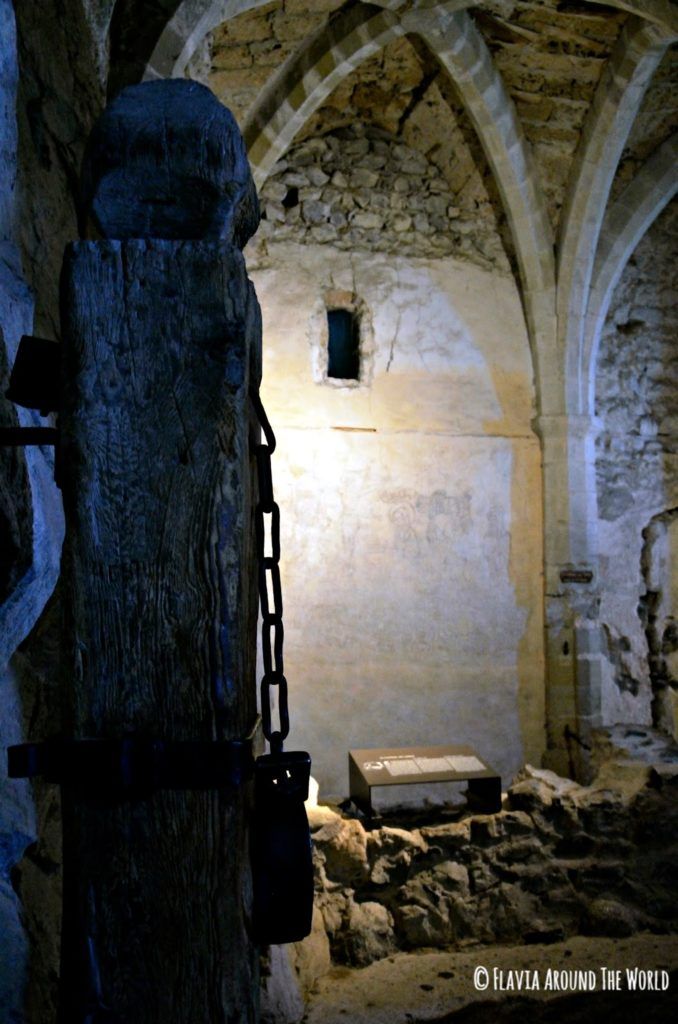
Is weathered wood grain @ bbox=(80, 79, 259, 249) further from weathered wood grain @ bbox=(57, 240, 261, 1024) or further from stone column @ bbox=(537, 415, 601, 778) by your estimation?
stone column @ bbox=(537, 415, 601, 778)

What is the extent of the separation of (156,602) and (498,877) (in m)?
3.62

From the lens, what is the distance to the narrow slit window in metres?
6.36

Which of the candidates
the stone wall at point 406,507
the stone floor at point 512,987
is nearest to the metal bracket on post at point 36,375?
the stone floor at point 512,987

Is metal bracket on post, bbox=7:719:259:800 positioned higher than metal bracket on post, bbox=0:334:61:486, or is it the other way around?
metal bracket on post, bbox=0:334:61:486

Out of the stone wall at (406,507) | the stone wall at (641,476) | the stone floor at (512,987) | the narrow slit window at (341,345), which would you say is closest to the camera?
the stone floor at (512,987)

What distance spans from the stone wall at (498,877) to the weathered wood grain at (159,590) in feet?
9.64

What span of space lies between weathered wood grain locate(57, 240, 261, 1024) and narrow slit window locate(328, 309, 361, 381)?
5.40 metres

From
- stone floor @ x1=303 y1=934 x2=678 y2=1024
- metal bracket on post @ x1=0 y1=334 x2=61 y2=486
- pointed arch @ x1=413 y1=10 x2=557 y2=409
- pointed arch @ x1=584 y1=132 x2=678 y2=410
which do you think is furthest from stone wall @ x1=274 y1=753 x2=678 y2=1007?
pointed arch @ x1=584 y1=132 x2=678 y2=410

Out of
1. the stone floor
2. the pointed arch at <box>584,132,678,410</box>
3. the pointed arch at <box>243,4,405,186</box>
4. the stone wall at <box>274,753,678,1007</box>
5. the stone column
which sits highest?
the pointed arch at <box>243,4,405,186</box>

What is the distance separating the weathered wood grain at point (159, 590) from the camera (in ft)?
3.25

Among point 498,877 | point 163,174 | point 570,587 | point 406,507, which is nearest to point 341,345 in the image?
point 406,507

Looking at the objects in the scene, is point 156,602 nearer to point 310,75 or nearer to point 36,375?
point 36,375

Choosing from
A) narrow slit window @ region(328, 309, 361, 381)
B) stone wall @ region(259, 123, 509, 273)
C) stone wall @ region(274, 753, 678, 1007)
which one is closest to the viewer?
stone wall @ region(274, 753, 678, 1007)

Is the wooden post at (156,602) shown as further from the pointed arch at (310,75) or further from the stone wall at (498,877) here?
the pointed arch at (310,75)
